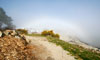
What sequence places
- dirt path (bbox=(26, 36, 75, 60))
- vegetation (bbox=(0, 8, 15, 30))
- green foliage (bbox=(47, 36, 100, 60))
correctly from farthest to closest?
vegetation (bbox=(0, 8, 15, 30)), green foliage (bbox=(47, 36, 100, 60)), dirt path (bbox=(26, 36, 75, 60))

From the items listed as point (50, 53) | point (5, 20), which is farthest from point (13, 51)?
point (5, 20)

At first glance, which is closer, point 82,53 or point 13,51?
point 13,51

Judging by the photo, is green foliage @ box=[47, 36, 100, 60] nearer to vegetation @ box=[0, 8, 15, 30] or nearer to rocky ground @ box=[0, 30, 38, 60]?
rocky ground @ box=[0, 30, 38, 60]

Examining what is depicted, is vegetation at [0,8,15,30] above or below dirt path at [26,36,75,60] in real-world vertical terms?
above

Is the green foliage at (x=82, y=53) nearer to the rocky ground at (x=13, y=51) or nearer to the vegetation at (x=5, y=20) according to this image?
the rocky ground at (x=13, y=51)

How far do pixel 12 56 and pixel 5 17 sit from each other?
107 feet

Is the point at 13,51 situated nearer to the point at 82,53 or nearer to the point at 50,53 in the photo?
the point at 50,53

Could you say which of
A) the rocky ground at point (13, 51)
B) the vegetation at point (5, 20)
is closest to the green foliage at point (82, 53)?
the rocky ground at point (13, 51)

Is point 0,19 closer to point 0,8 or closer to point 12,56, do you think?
point 0,8

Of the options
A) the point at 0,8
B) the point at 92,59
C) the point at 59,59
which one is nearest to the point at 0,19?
the point at 0,8

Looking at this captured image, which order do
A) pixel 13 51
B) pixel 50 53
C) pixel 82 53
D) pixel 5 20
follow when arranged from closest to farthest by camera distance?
pixel 13 51 < pixel 50 53 < pixel 82 53 < pixel 5 20

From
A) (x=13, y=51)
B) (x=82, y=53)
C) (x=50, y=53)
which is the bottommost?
(x=82, y=53)

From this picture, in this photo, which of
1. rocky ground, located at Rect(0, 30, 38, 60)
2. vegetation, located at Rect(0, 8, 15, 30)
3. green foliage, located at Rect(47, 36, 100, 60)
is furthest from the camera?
vegetation, located at Rect(0, 8, 15, 30)

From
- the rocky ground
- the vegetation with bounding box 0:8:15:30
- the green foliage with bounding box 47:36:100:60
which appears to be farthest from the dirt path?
the vegetation with bounding box 0:8:15:30
